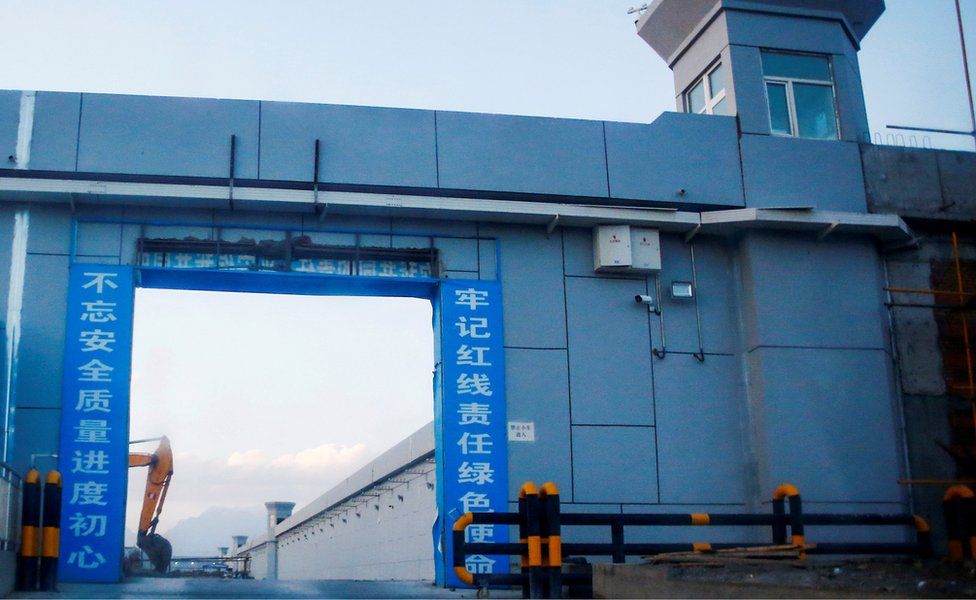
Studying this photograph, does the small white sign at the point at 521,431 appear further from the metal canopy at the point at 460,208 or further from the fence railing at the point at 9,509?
the fence railing at the point at 9,509

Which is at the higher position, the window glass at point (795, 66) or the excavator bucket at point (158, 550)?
the window glass at point (795, 66)

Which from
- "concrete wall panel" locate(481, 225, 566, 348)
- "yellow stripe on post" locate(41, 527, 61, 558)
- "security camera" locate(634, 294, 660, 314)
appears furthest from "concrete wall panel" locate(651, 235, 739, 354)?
"yellow stripe on post" locate(41, 527, 61, 558)

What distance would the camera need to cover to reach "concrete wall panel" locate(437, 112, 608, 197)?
14680mm

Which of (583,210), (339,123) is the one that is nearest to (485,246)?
(583,210)

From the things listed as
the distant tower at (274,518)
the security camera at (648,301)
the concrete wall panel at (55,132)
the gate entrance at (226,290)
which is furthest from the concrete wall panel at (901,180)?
the distant tower at (274,518)

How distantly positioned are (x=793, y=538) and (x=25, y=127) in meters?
10.7

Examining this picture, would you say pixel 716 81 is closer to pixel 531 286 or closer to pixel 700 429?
pixel 531 286

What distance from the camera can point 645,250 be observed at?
15.0 metres

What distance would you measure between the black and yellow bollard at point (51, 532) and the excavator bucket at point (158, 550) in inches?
568

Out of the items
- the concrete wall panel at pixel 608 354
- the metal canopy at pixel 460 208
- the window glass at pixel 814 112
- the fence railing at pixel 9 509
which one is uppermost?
the window glass at pixel 814 112

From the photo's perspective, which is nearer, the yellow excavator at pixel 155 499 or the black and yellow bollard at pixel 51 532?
the black and yellow bollard at pixel 51 532

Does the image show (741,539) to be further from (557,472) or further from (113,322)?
(113,322)

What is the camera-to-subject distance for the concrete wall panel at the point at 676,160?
15.2 metres

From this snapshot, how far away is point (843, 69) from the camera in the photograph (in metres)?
16.5
